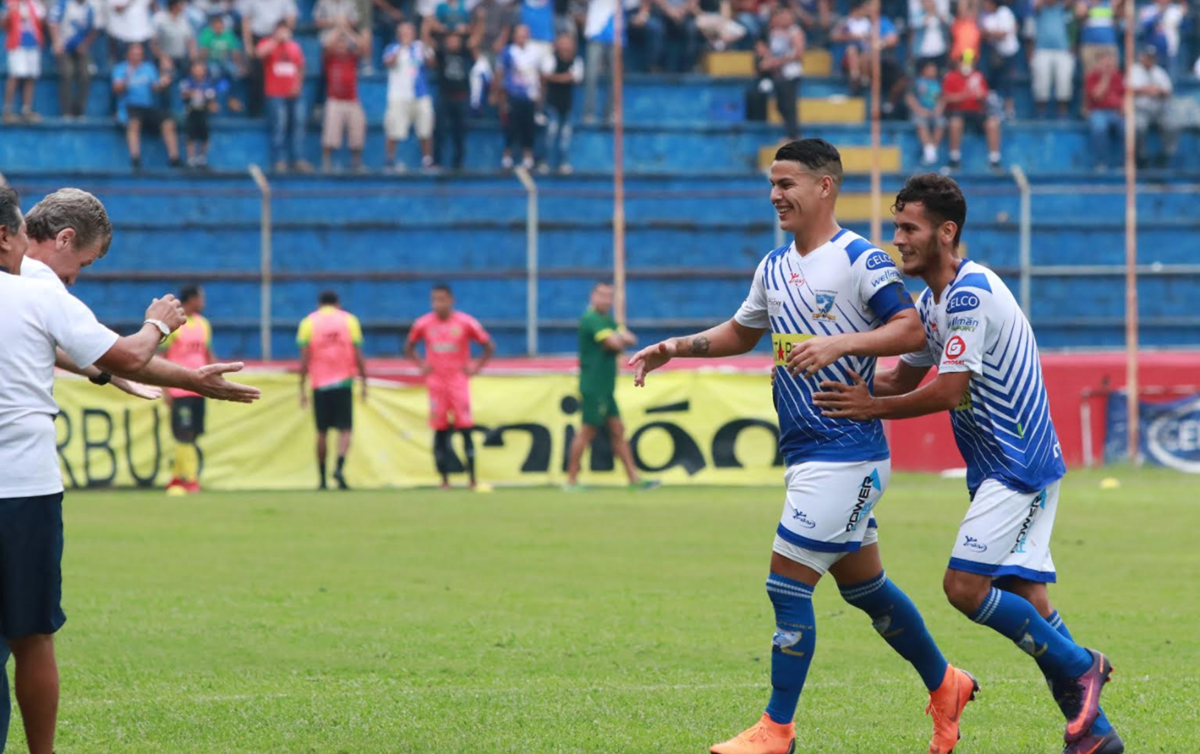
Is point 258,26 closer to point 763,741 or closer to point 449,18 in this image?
point 449,18

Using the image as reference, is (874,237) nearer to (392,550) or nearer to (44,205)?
(392,550)

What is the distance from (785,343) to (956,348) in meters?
0.73

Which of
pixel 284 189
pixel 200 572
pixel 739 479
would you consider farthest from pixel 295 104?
pixel 200 572

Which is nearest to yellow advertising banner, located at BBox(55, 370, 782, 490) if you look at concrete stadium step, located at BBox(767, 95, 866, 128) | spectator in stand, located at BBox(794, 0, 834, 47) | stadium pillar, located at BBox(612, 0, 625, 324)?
stadium pillar, located at BBox(612, 0, 625, 324)

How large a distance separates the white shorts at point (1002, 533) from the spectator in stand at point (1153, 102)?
879 inches

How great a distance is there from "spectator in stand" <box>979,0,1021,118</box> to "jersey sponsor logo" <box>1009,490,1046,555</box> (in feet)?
75.1

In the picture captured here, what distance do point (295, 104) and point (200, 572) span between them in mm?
14519

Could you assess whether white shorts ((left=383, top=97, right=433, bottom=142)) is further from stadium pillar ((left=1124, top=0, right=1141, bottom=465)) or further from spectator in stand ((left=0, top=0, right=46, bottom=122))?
stadium pillar ((left=1124, top=0, right=1141, bottom=465))

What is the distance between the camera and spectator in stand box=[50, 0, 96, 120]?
1037 inches

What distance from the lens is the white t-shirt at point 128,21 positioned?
26609 mm

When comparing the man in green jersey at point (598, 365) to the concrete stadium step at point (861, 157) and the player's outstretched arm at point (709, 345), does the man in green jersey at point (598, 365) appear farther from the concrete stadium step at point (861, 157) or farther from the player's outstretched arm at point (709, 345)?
the player's outstretched arm at point (709, 345)

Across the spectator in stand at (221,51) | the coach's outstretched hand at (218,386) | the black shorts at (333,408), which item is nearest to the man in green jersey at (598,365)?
the black shorts at (333,408)

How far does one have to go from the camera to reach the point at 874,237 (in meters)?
24.5

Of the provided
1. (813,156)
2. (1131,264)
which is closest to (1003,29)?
(1131,264)
